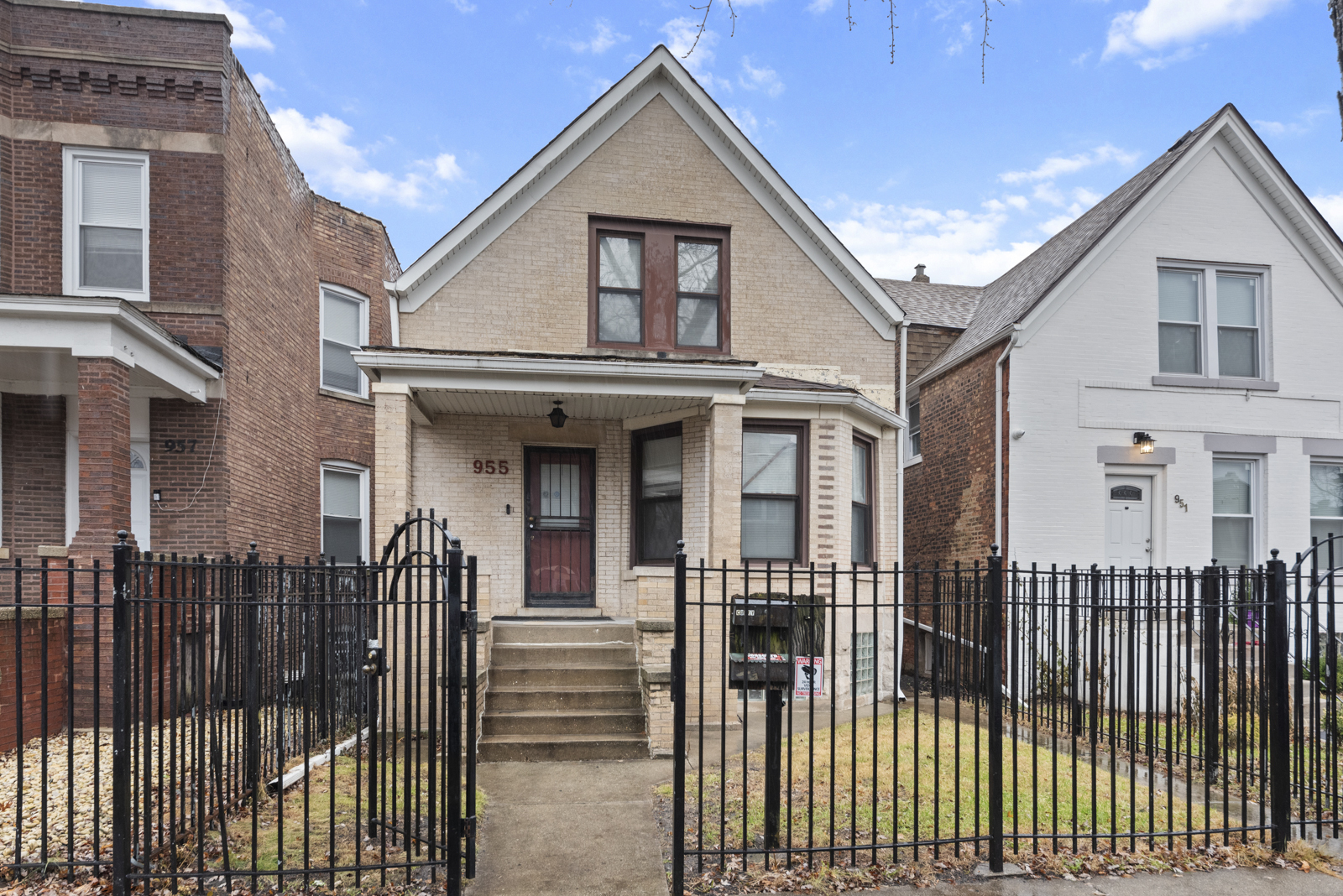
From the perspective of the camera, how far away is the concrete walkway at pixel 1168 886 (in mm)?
5109

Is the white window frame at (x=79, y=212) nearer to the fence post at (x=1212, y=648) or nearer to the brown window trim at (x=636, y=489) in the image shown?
the brown window trim at (x=636, y=489)

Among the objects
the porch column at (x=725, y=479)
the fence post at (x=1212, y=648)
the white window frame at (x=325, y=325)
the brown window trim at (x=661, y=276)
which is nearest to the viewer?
the fence post at (x=1212, y=648)

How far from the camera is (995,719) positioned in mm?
5406

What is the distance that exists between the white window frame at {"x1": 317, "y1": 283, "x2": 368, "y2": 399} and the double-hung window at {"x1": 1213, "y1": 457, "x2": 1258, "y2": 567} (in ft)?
44.6

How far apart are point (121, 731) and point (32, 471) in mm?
7124

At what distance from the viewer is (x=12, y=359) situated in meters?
8.90

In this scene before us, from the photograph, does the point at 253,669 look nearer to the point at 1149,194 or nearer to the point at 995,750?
the point at 995,750

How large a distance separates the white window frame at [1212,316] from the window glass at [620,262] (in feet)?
25.5

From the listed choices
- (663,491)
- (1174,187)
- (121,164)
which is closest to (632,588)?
(663,491)

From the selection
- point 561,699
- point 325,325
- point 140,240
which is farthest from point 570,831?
point 325,325

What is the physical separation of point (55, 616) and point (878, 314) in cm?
1074

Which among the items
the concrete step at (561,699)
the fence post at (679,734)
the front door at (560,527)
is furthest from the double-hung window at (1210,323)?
the fence post at (679,734)

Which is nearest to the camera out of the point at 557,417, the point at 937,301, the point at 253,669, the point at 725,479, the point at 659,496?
the point at 253,669

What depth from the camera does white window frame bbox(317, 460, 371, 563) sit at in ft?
45.4
